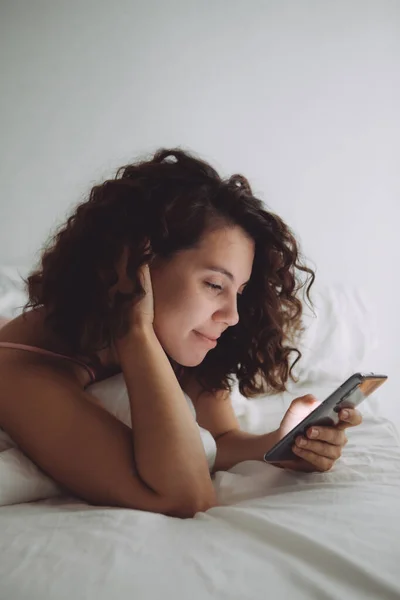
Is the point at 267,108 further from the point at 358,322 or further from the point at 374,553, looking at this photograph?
the point at 374,553

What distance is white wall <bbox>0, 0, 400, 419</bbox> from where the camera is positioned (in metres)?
1.82

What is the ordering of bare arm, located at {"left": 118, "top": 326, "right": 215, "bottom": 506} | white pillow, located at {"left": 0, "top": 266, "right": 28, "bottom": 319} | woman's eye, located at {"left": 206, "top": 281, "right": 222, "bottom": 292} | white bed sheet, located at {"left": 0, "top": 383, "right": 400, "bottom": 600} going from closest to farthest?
white bed sheet, located at {"left": 0, "top": 383, "right": 400, "bottom": 600}, bare arm, located at {"left": 118, "top": 326, "right": 215, "bottom": 506}, woman's eye, located at {"left": 206, "top": 281, "right": 222, "bottom": 292}, white pillow, located at {"left": 0, "top": 266, "right": 28, "bottom": 319}

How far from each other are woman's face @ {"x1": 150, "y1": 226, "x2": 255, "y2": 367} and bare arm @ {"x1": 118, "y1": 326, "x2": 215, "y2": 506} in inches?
4.4

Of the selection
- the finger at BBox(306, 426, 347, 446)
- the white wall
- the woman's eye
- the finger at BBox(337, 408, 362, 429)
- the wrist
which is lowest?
the finger at BBox(306, 426, 347, 446)

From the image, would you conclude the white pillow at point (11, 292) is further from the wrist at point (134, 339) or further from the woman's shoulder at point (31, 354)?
the wrist at point (134, 339)

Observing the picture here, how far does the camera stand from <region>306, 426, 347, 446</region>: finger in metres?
0.86

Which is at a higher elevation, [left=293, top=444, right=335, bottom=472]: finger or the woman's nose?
the woman's nose

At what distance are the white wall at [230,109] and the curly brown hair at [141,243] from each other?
831 mm

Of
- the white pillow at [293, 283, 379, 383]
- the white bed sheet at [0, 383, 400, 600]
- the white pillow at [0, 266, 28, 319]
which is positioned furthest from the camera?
the white pillow at [293, 283, 379, 383]

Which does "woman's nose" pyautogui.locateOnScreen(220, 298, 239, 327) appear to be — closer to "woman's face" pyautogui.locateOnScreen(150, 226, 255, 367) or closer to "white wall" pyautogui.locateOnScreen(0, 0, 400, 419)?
"woman's face" pyautogui.locateOnScreen(150, 226, 255, 367)

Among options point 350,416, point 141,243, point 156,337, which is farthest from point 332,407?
point 141,243

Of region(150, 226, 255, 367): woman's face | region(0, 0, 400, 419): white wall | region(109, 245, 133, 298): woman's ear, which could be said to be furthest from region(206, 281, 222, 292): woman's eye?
region(0, 0, 400, 419): white wall

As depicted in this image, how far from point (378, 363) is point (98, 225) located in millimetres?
1281

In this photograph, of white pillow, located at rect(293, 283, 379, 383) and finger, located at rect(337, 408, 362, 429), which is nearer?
finger, located at rect(337, 408, 362, 429)
